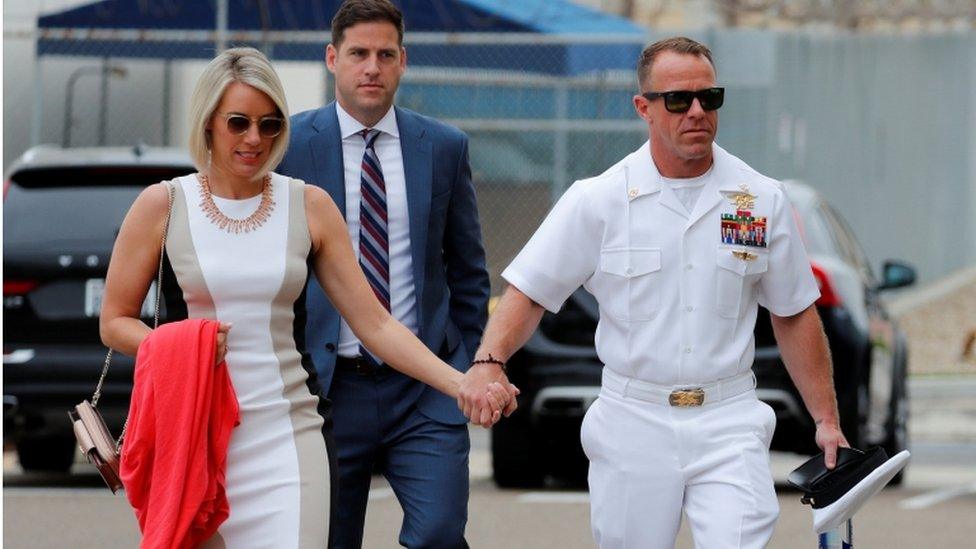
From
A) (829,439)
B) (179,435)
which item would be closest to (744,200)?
(829,439)

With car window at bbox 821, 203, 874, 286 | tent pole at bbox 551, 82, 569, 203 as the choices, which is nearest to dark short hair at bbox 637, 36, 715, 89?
car window at bbox 821, 203, 874, 286

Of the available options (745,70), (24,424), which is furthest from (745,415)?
(745,70)

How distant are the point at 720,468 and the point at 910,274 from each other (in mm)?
7139

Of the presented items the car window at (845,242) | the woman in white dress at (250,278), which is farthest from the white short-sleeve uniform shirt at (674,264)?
the car window at (845,242)

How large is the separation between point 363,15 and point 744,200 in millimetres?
1249

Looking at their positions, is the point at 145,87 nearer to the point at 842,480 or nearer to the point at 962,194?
the point at 962,194

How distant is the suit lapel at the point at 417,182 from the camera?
592cm

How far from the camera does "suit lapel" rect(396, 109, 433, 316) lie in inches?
233

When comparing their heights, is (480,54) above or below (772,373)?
above

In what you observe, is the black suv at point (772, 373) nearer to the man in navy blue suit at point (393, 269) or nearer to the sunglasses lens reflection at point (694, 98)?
the man in navy blue suit at point (393, 269)

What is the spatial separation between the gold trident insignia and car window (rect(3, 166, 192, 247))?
5.70 m

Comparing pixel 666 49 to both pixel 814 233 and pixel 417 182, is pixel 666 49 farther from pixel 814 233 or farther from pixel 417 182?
pixel 814 233

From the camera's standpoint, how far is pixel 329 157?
5980 millimetres

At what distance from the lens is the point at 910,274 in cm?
1222
